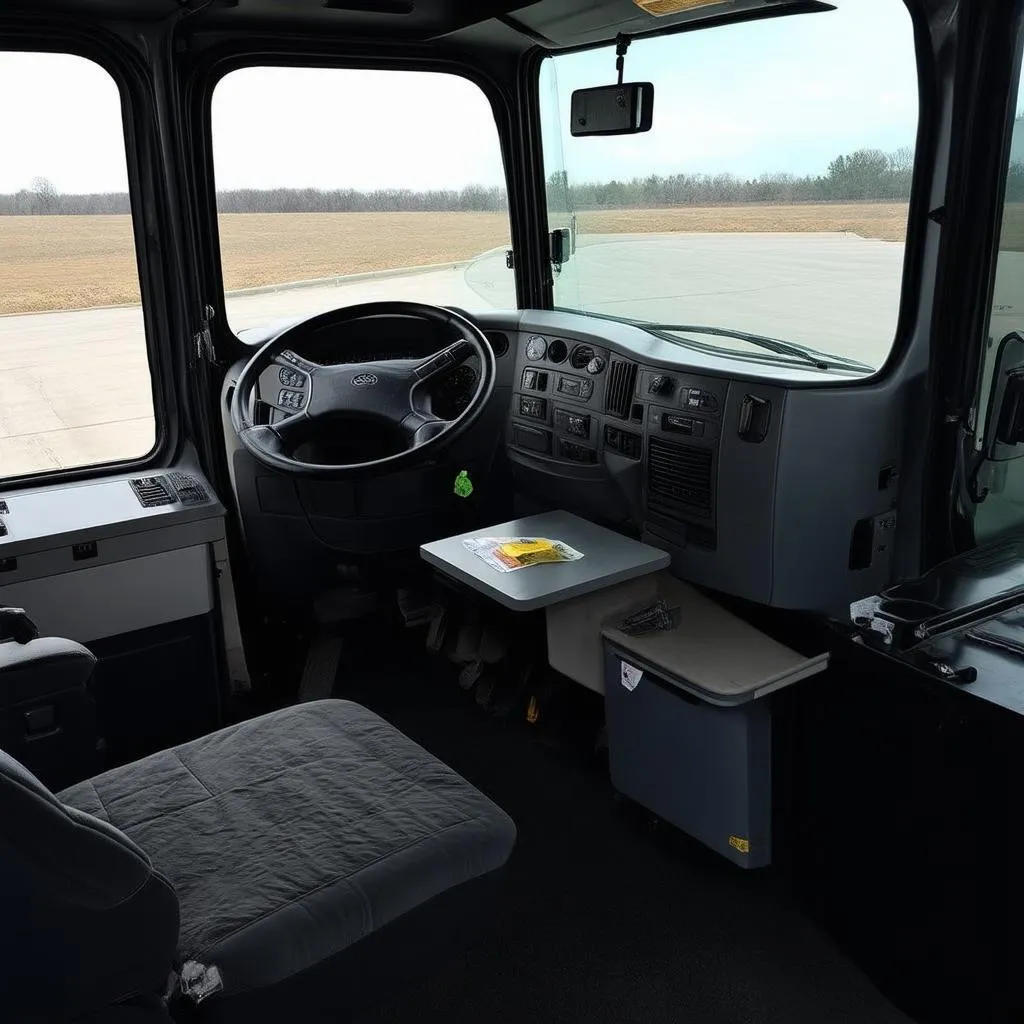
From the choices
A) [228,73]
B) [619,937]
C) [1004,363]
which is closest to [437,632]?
[619,937]

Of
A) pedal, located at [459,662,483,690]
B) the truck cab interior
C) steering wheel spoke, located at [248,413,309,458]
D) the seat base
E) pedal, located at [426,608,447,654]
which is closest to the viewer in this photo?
the seat base

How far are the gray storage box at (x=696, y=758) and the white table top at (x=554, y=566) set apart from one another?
21cm

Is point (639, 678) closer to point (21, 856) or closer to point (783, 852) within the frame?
point (783, 852)

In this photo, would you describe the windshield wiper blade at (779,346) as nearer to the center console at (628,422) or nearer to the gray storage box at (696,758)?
the center console at (628,422)

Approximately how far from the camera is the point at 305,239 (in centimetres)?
326

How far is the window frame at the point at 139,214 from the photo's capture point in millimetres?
2725

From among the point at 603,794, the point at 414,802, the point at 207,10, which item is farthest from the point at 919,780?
the point at 207,10

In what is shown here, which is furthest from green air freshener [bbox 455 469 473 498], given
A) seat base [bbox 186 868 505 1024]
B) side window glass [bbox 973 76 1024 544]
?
seat base [bbox 186 868 505 1024]

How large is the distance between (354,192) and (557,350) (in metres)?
0.88

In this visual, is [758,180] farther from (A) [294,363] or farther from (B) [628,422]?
(A) [294,363]

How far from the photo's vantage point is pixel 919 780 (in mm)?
1759

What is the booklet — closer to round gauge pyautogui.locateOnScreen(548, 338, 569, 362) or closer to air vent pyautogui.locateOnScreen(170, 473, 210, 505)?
round gauge pyautogui.locateOnScreen(548, 338, 569, 362)

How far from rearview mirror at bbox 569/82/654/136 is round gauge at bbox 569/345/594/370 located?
0.59 metres

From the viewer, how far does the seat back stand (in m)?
1.05
